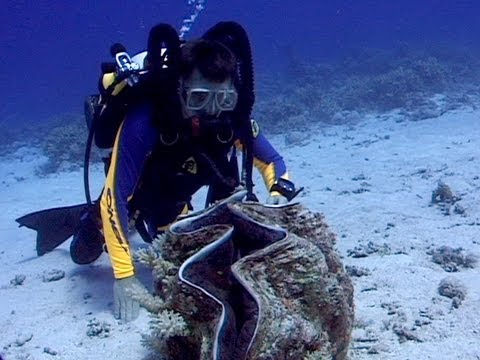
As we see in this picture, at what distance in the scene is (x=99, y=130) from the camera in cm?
383

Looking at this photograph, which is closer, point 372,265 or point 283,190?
point 283,190

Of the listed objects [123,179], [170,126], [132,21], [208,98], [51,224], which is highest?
[132,21]

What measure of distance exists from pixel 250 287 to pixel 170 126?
1909 millimetres

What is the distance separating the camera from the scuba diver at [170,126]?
3.25m

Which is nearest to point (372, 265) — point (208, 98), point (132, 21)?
point (208, 98)

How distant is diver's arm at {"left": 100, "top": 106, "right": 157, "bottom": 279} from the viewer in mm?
3432

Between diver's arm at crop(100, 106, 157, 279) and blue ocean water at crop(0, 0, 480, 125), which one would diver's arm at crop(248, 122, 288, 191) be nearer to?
diver's arm at crop(100, 106, 157, 279)

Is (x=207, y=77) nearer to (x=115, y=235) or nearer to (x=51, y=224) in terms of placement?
(x=115, y=235)

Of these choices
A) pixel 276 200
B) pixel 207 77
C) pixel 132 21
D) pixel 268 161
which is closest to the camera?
pixel 207 77

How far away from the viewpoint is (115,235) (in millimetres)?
3428

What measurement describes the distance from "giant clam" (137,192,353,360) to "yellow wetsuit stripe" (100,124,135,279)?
1.21 meters

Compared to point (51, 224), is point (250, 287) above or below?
above

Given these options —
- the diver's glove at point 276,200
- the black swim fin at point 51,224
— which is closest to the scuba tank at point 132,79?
the diver's glove at point 276,200

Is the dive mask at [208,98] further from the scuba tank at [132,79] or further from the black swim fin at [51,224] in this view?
the black swim fin at [51,224]
